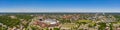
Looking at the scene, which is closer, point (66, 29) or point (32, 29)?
point (32, 29)

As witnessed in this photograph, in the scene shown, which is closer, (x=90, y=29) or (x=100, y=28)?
(x=100, y=28)

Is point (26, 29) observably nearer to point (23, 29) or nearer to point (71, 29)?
point (23, 29)

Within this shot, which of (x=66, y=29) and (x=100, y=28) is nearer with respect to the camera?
(x=100, y=28)

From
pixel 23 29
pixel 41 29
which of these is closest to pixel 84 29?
pixel 41 29

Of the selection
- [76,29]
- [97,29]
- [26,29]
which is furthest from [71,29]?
[26,29]

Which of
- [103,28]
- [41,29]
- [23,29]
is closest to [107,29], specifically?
[103,28]

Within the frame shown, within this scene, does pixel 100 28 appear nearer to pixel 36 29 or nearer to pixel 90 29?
pixel 90 29

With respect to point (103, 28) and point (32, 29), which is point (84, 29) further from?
point (32, 29)
